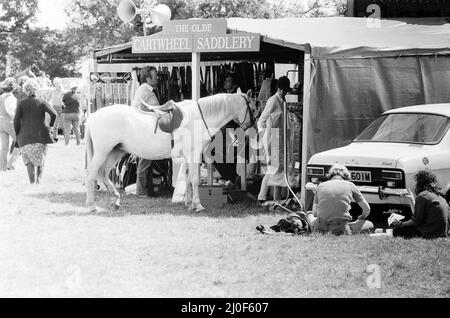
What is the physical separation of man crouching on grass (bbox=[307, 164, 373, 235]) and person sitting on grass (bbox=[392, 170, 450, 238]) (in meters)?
0.56

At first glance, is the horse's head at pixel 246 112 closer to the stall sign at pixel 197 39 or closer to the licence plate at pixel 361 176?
the stall sign at pixel 197 39

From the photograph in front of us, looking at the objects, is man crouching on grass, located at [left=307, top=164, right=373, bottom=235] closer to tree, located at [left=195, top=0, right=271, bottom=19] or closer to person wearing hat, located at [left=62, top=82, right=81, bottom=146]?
person wearing hat, located at [left=62, top=82, right=81, bottom=146]

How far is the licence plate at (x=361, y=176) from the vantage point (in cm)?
1086

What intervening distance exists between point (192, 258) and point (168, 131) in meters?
4.18

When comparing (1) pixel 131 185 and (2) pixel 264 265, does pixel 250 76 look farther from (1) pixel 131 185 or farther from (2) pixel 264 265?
(2) pixel 264 265

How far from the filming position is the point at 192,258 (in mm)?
9258

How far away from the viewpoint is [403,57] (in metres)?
12.9

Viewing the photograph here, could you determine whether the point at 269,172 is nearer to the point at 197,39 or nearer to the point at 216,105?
the point at 216,105

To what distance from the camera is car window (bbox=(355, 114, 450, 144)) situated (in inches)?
453

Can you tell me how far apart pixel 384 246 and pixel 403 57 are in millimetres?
4192

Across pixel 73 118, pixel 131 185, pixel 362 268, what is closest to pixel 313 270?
pixel 362 268

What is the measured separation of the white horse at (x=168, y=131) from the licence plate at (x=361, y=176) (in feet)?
8.86

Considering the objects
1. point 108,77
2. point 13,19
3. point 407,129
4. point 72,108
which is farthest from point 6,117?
point 13,19

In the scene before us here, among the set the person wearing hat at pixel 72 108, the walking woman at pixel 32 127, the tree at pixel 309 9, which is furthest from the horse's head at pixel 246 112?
the tree at pixel 309 9
